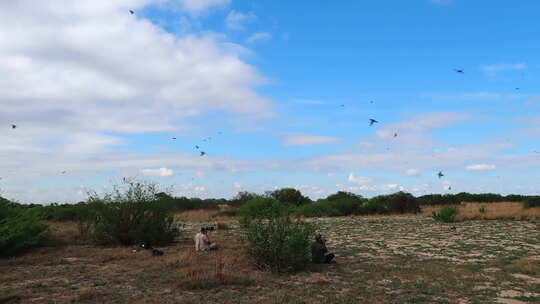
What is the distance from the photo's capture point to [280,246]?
1103 centimetres

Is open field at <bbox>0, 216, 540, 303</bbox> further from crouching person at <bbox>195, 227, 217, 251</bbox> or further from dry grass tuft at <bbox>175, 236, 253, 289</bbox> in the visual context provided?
crouching person at <bbox>195, 227, 217, 251</bbox>

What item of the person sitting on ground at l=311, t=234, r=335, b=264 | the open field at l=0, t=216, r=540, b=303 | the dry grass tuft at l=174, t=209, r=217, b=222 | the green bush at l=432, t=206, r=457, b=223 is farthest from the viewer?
the dry grass tuft at l=174, t=209, r=217, b=222

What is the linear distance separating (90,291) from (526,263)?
10594 millimetres

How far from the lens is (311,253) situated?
38.9ft

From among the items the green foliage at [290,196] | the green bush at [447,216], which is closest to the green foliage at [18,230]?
the green bush at [447,216]

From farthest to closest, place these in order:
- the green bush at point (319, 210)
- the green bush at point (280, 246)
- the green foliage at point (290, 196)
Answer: the green foliage at point (290, 196), the green bush at point (319, 210), the green bush at point (280, 246)

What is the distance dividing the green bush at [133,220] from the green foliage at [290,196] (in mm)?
37449

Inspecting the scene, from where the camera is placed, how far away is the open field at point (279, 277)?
28.1 ft

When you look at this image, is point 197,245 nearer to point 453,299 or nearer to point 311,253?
point 311,253

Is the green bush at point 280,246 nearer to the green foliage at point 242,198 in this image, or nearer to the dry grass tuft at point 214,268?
the dry grass tuft at point 214,268

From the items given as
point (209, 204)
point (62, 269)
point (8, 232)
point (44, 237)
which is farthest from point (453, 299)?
point (209, 204)

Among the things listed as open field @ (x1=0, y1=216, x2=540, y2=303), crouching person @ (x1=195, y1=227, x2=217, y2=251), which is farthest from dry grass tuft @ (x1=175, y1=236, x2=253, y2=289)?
crouching person @ (x1=195, y1=227, x2=217, y2=251)

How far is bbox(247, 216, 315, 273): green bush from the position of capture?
10945mm

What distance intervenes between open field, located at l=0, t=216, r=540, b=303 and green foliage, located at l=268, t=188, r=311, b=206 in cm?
3883
